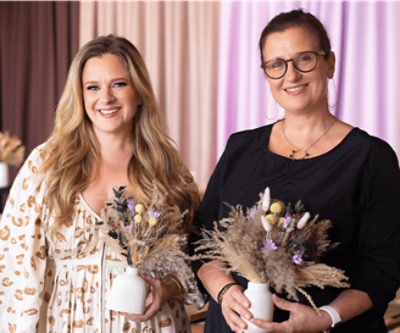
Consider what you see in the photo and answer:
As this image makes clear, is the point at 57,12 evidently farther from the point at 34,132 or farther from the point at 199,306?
the point at 199,306

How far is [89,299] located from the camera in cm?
227

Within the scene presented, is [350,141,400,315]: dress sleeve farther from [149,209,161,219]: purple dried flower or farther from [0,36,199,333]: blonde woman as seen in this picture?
[0,36,199,333]: blonde woman

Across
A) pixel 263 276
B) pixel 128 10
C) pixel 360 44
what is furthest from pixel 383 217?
pixel 128 10

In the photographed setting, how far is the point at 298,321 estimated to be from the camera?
173cm

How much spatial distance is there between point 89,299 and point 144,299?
27cm

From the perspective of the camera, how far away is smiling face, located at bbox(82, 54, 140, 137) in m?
2.32

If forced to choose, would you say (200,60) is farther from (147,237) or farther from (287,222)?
(287,222)

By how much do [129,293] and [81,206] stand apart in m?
0.40

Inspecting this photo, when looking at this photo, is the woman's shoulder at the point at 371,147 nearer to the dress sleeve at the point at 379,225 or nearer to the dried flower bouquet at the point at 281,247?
the dress sleeve at the point at 379,225

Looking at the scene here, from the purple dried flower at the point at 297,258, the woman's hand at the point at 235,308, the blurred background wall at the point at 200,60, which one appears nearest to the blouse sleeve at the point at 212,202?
the woman's hand at the point at 235,308

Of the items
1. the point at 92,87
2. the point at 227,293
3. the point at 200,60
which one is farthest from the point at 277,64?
the point at 200,60

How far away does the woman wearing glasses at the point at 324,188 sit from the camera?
181 centimetres

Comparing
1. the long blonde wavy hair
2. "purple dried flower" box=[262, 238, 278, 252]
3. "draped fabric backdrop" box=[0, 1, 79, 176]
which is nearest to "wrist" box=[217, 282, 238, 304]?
"purple dried flower" box=[262, 238, 278, 252]

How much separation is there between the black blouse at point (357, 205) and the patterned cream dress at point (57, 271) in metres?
0.65
